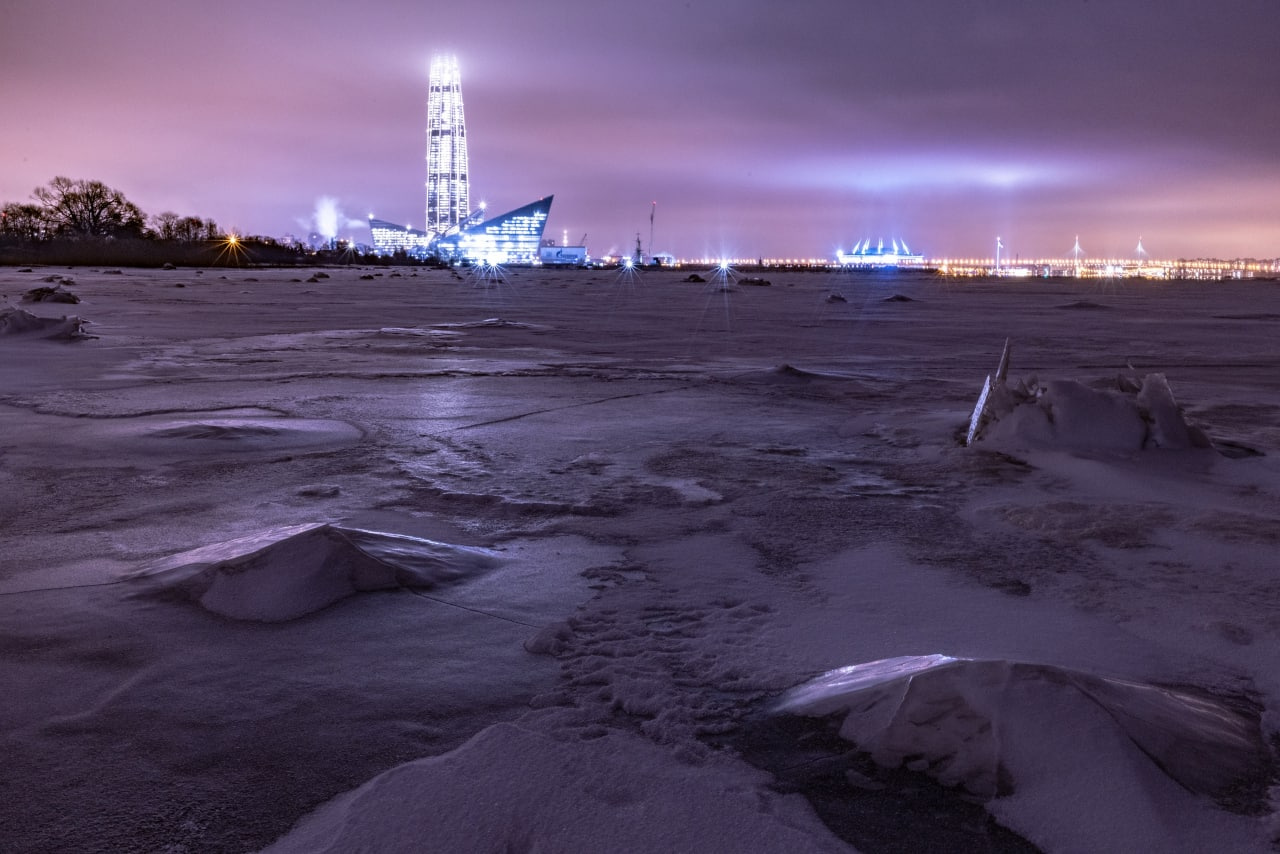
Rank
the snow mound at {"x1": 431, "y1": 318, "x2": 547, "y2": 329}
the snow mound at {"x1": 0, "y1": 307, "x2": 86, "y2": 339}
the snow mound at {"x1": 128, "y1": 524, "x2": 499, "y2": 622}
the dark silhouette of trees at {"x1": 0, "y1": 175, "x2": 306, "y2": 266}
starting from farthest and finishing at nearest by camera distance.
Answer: the dark silhouette of trees at {"x1": 0, "y1": 175, "x2": 306, "y2": 266}, the snow mound at {"x1": 431, "y1": 318, "x2": 547, "y2": 329}, the snow mound at {"x1": 0, "y1": 307, "x2": 86, "y2": 339}, the snow mound at {"x1": 128, "y1": 524, "x2": 499, "y2": 622}

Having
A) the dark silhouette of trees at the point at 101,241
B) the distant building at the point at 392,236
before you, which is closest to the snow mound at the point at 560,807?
the dark silhouette of trees at the point at 101,241

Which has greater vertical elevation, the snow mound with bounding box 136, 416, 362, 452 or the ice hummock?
the snow mound with bounding box 136, 416, 362, 452

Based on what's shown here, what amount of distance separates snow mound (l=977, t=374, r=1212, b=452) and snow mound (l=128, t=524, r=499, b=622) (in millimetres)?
2824

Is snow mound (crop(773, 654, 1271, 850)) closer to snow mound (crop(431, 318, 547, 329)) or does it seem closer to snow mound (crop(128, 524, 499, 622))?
snow mound (crop(128, 524, 499, 622))

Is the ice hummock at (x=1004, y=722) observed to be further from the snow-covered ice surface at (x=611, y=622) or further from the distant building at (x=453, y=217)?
the distant building at (x=453, y=217)

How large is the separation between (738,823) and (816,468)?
2632mm

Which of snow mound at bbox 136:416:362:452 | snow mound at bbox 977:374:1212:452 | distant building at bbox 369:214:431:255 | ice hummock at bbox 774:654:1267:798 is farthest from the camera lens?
distant building at bbox 369:214:431:255

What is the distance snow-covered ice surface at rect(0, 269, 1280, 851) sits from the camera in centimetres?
136

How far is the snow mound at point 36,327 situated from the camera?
8875 millimetres

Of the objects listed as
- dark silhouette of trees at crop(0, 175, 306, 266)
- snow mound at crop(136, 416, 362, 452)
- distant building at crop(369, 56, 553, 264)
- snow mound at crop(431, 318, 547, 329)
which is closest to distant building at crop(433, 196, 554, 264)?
distant building at crop(369, 56, 553, 264)

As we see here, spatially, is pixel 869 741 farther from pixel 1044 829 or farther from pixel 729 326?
pixel 729 326

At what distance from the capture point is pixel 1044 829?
132cm

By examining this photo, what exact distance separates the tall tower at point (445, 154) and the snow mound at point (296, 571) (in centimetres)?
17066

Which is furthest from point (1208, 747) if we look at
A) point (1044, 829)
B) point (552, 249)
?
point (552, 249)
